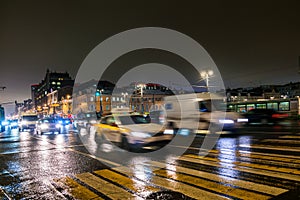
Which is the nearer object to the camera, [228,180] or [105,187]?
[105,187]

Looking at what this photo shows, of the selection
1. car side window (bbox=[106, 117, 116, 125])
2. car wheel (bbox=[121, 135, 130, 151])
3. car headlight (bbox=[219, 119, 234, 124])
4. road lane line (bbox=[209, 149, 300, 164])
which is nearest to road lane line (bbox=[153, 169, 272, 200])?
road lane line (bbox=[209, 149, 300, 164])

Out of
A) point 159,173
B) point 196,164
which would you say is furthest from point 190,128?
point 159,173

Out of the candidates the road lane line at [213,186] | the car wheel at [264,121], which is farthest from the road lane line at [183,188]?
the car wheel at [264,121]

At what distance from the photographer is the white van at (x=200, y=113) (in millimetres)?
16266

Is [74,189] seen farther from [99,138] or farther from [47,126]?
[47,126]

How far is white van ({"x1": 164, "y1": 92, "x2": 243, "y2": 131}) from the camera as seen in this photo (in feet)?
53.4

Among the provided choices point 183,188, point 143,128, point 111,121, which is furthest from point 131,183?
point 111,121

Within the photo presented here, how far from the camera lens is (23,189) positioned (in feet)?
18.2

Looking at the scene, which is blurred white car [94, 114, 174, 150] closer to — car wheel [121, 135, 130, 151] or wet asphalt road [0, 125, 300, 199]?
car wheel [121, 135, 130, 151]

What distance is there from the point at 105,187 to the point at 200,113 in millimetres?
11790

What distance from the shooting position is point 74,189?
5352mm

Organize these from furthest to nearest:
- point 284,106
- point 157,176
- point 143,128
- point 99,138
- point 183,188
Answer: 1. point 284,106
2. point 99,138
3. point 143,128
4. point 157,176
5. point 183,188

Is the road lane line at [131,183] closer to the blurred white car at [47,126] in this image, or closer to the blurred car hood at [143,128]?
the blurred car hood at [143,128]

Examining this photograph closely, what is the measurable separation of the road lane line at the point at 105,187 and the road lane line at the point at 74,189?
21 cm
